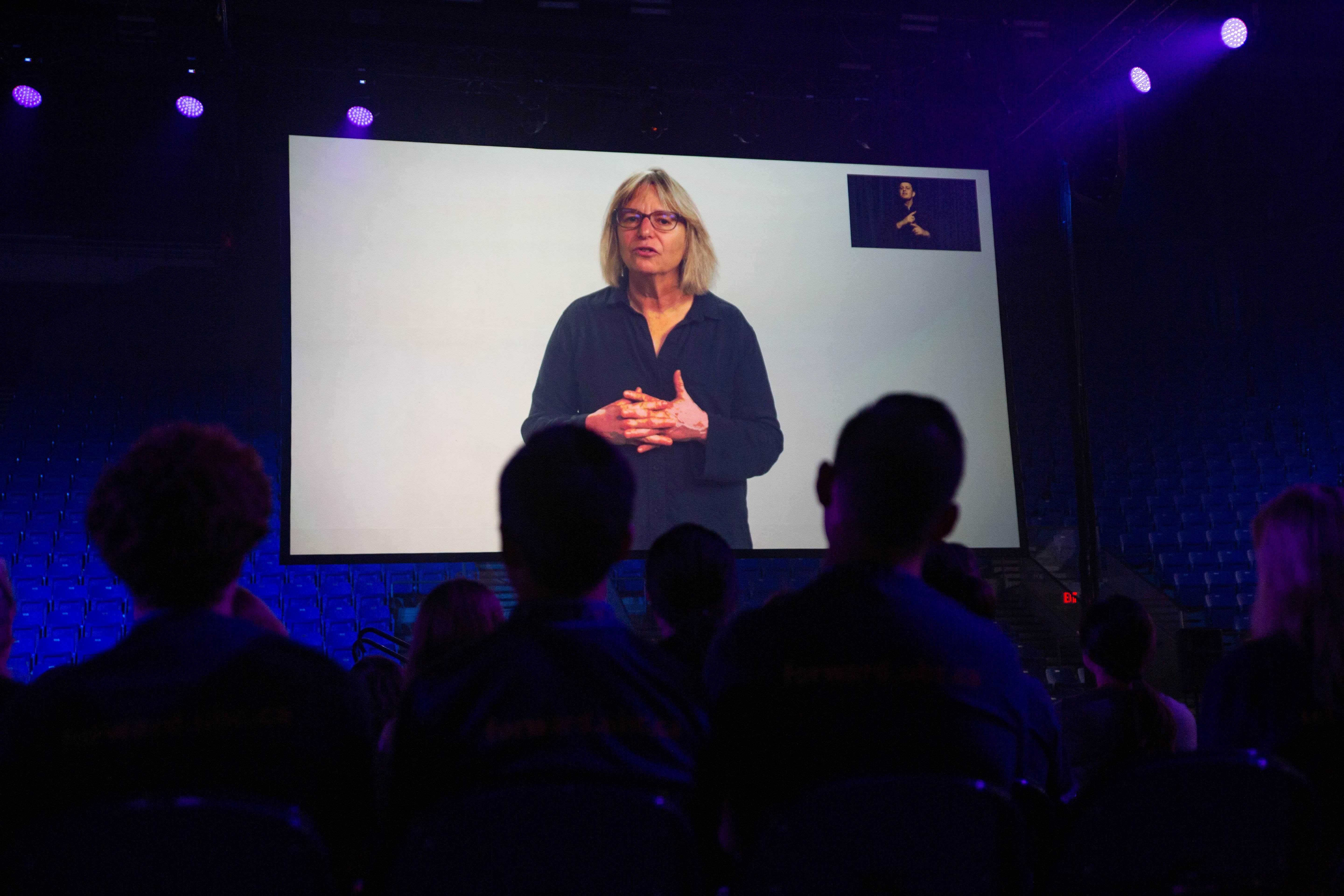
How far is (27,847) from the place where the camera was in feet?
3.34

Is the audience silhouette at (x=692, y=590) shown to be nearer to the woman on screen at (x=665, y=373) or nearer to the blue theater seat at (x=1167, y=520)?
the woman on screen at (x=665, y=373)

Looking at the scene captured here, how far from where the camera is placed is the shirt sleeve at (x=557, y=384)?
518cm

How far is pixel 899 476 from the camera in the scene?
4.62 feet

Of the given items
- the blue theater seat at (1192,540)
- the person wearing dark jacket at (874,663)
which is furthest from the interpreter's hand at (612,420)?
the blue theater seat at (1192,540)

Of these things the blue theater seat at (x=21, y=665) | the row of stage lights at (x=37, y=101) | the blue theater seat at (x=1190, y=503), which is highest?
the row of stage lights at (x=37, y=101)

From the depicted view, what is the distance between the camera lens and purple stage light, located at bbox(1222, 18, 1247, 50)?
17.1 ft

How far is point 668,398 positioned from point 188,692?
409 centimetres

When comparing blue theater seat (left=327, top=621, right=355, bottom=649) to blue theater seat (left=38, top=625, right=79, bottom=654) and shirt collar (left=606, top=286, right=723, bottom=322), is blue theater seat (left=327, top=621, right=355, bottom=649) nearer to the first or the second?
blue theater seat (left=38, top=625, right=79, bottom=654)

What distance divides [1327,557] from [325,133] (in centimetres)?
505

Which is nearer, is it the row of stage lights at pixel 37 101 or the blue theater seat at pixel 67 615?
the row of stage lights at pixel 37 101

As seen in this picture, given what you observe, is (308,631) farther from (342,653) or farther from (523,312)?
(523,312)

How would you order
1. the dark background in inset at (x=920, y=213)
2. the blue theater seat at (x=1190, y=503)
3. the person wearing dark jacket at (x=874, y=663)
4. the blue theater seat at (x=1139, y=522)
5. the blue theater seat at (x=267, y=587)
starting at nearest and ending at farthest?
the person wearing dark jacket at (x=874, y=663), the dark background in inset at (x=920, y=213), the blue theater seat at (x=267, y=587), the blue theater seat at (x=1139, y=522), the blue theater seat at (x=1190, y=503)

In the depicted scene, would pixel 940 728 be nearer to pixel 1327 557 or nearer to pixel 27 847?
pixel 1327 557

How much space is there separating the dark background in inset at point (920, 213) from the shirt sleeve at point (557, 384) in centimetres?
180
